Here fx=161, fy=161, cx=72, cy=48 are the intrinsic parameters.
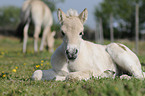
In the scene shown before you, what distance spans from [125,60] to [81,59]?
4.15 feet

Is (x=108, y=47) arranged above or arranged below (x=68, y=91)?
above

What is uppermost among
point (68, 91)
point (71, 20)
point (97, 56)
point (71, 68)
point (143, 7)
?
point (143, 7)

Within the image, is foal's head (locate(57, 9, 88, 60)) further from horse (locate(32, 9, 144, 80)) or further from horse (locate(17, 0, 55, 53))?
horse (locate(17, 0, 55, 53))

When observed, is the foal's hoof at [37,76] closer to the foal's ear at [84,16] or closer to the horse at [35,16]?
the foal's ear at [84,16]

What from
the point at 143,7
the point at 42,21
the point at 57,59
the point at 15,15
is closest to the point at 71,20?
the point at 57,59

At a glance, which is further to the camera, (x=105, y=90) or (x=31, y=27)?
(x=31, y=27)

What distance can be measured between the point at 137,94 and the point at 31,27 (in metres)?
11.6

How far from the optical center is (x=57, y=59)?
4281 mm

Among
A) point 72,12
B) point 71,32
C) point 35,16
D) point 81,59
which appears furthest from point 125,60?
point 35,16

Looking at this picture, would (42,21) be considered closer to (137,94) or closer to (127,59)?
(127,59)

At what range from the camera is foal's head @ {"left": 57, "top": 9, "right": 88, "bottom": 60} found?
349 cm

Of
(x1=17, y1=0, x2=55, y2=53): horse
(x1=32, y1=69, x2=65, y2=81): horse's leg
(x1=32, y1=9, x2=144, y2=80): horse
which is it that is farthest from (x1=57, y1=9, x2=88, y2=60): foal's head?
(x1=17, y1=0, x2=55, y2=53): horse

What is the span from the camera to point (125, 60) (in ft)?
14.6

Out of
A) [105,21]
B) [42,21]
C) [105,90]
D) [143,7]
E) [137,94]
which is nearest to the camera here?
[137,94]
